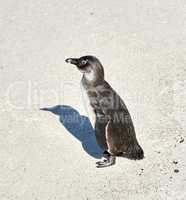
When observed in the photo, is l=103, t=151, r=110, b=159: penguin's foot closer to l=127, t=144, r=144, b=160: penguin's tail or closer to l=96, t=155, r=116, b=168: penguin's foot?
l=96, t=155, r=116, b=168: penguin's foot

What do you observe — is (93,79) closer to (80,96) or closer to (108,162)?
(108,162)

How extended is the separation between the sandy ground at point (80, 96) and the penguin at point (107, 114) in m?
0.40

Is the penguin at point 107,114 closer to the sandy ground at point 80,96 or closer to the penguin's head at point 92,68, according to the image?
the penguin's head at point 92,68

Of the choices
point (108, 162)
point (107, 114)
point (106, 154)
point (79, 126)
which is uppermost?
point (107, 114)

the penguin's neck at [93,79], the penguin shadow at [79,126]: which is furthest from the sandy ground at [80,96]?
the penguin's neck at [93,79]

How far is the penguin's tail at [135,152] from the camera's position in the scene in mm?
8766

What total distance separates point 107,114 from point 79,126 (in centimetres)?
130

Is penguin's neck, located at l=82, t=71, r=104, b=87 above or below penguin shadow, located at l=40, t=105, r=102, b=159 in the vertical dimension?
above

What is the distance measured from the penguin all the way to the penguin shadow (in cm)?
57

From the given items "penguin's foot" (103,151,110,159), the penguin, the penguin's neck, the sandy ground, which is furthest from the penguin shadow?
the penguin's neck

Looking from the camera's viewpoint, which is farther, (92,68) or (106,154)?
(106,154)

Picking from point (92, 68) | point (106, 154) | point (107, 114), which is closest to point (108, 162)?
point (106, 154)

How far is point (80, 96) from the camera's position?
10.3 meters

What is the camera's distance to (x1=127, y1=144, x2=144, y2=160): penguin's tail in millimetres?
8766
